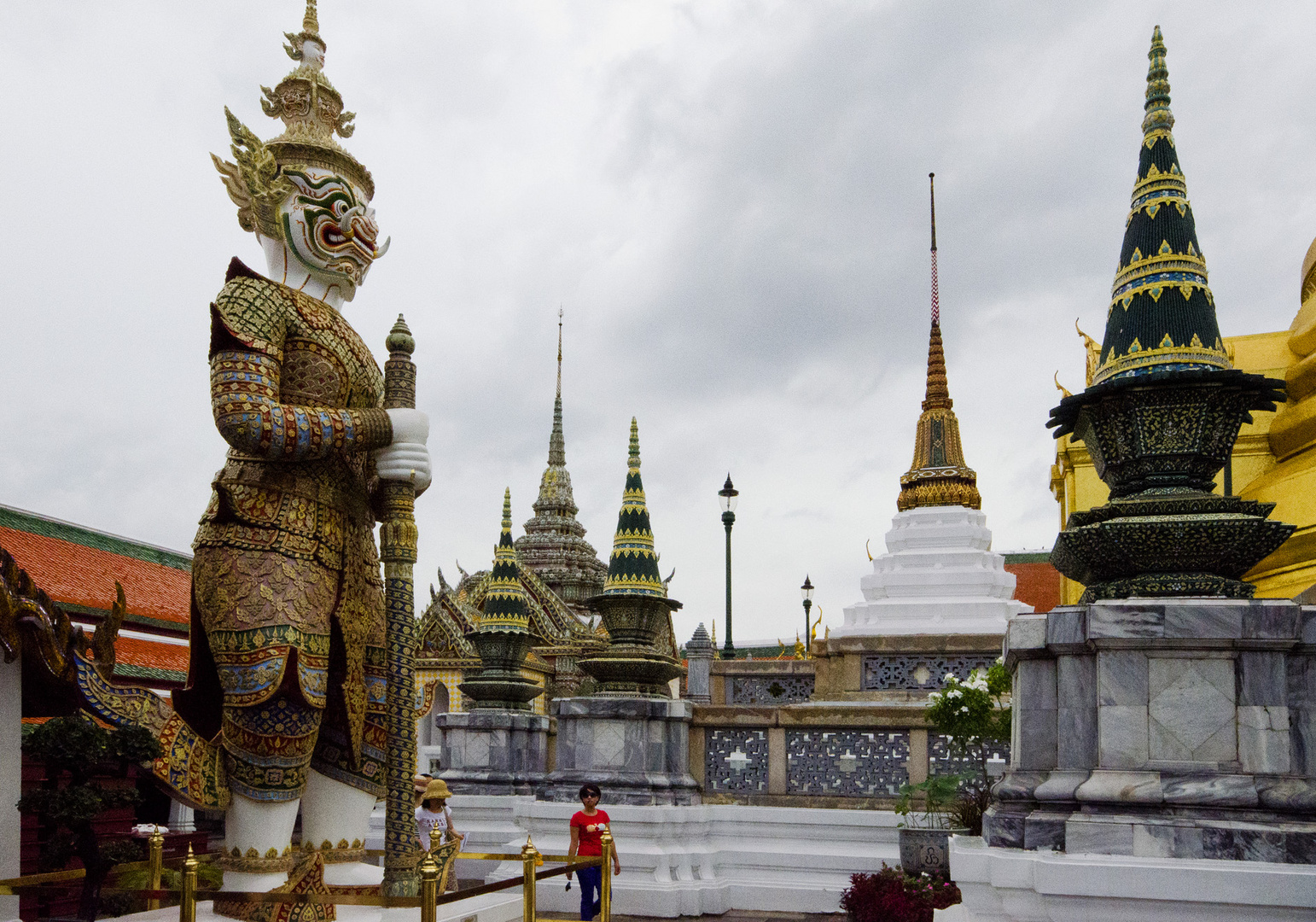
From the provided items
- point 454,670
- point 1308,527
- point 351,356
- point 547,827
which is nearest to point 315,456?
point 351,356

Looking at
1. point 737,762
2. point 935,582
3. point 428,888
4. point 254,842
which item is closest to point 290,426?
point 254,842

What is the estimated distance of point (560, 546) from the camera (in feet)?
128

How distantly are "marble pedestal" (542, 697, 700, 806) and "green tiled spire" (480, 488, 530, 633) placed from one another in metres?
4.26

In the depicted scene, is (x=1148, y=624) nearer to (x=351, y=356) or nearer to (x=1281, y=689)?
(x=1281, y=689)

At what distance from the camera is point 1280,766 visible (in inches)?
206

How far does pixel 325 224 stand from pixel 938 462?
53.1 feet

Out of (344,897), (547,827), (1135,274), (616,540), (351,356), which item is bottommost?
(547,827)

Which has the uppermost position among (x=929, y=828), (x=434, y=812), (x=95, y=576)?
(x=95, y=576)

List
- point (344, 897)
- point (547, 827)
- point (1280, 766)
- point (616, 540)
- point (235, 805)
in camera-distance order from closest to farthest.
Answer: point (344, 897) < point (1280, 766) < point (235, 805) < point (547, 827) < point (616, 540)

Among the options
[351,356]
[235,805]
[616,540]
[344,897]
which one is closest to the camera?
[344,897]

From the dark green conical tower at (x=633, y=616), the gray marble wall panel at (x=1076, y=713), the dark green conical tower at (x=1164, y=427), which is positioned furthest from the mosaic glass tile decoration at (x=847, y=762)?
the gray marble wall panel at (x=1076, y=713)

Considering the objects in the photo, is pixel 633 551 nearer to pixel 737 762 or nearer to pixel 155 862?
pixel 737 762

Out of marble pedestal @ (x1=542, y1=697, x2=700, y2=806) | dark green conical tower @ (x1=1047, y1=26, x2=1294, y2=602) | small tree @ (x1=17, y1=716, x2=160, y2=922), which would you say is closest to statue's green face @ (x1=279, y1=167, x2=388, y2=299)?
small tree @ (x1=17, y1=716, x2=160, y2=922)

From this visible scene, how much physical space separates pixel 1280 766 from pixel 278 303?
5.55 meters
